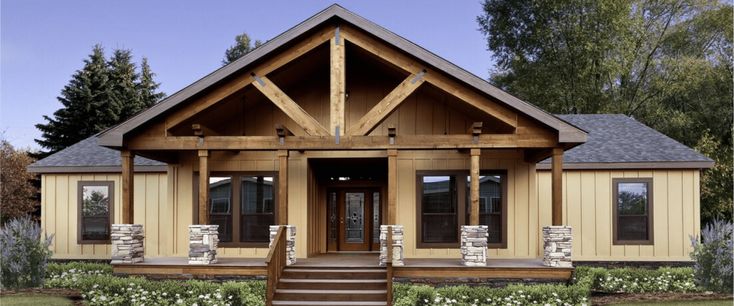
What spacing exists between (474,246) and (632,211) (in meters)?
5.25

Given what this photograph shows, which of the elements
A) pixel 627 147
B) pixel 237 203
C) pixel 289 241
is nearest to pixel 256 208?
pixel 237 203

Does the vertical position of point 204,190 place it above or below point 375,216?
above

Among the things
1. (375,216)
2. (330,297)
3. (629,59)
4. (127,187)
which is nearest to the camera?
(330,297)

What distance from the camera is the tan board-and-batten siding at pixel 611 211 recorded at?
49.6 ft

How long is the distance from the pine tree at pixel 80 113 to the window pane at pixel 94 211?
14431 mm

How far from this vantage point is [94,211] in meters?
16.3

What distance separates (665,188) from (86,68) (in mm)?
25407

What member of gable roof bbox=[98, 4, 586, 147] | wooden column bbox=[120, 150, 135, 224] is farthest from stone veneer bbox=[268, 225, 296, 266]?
gable roof bbox=[98, 4, 586, 147]

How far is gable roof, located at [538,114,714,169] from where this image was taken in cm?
1499

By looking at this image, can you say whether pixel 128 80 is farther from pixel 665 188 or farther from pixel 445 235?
pixel 665 188

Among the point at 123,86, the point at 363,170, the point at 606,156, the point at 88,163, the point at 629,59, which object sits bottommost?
the point at 363,170

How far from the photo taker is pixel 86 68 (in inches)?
1211

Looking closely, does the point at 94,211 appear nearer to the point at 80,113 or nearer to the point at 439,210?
the point at 439,210

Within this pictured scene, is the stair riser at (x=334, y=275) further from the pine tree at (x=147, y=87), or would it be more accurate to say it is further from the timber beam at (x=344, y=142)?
the pine tree at (x=147, y=87)
